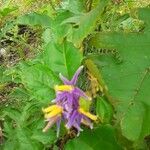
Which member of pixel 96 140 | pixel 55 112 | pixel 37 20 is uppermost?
pixel 37 20

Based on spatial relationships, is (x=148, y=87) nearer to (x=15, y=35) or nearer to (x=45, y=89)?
(x=45, y=89)

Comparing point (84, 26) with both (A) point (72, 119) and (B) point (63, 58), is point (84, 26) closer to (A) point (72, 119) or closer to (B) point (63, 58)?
(B) point (63, 58)

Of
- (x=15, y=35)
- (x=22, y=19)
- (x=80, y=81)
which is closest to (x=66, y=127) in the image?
(x=80, y=81)

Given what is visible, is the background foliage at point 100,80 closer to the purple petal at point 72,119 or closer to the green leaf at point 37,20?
the purple petal at point 72,119

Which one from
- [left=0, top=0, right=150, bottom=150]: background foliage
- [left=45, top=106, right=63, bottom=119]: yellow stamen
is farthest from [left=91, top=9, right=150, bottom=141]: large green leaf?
[left=45, top=106, right=63, bottom=119]: yellow stamen

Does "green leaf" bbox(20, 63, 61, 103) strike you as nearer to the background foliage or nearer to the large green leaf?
the background foliage

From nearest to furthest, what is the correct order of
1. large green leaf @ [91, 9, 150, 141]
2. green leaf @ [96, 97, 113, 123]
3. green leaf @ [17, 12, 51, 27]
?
large green leaf @ [91, 9, 150, 141], green leaf @ [96, 97, 113, 123], green leaf @ [17, 12, 51, 27]

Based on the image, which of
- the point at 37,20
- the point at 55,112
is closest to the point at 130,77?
the point at 55,112
